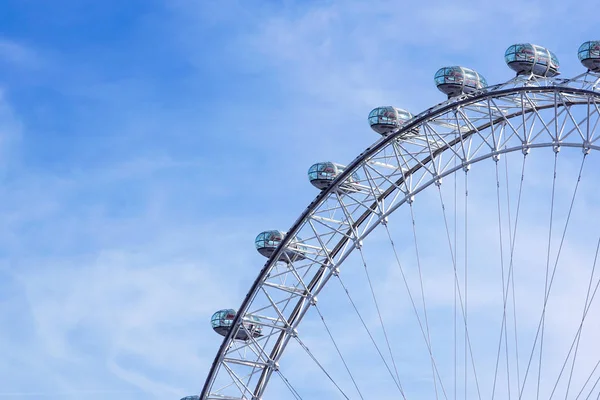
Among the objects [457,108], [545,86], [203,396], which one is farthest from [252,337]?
[545,86]

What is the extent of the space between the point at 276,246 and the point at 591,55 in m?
18.7

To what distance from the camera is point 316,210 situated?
7100 cm

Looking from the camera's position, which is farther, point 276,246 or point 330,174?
point 276,246

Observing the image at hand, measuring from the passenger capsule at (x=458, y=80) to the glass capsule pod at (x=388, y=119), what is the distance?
3115mm

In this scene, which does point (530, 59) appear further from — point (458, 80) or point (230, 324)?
point (230, 324)

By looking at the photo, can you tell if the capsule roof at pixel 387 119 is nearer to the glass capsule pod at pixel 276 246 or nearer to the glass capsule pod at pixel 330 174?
the glass capsule pod at pixel 330 174

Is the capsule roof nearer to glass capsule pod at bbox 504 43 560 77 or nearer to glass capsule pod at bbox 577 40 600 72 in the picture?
glass capsule pod at bbox 504 43 560 77

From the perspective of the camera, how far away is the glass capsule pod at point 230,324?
2923 inches

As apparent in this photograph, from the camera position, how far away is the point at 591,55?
197 ft

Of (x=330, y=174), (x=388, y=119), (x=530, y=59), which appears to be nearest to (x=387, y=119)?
(x=388, y=119)

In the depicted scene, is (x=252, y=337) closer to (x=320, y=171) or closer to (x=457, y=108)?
(x=320, y=171)

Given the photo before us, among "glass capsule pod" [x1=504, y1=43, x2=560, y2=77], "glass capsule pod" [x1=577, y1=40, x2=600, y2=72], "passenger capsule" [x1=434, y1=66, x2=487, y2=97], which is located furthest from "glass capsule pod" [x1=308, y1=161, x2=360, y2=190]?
"glass capsule pod" [x1=577, y1=40, x2=600, y2=72]

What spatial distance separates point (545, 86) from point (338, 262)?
15.1 metres

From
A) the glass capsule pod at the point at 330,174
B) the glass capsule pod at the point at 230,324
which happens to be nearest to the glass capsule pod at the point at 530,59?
the glass capsule pod at the point at 330,174
